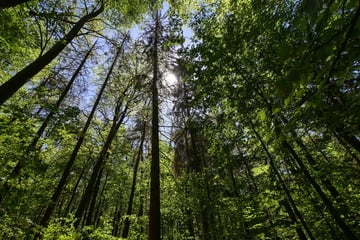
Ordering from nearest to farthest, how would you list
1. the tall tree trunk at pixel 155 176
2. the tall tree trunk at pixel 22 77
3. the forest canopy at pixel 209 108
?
the tall tree trunk at pixel 22 77 → the forest canopy at pixel 209 108 → the tall tree trunk at pixel 155 176

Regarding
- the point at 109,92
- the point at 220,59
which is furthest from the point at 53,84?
the point at 220,59

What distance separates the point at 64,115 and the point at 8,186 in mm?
2401

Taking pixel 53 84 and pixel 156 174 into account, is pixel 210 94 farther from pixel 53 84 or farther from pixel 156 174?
pixel 53 84

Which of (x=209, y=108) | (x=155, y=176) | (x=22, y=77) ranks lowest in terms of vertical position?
(x=155, y=176)

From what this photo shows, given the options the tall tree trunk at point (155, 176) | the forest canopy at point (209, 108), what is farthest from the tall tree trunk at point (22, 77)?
the tall tree trunk at point (155, 176)

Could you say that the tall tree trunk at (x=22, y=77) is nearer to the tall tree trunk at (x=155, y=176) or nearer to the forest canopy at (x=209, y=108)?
the forest canopy at (x=209, y=108)

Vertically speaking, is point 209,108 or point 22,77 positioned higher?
point 209,108

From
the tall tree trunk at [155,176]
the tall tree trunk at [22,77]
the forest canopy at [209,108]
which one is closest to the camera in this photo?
the tall tree trunk at [22,77]

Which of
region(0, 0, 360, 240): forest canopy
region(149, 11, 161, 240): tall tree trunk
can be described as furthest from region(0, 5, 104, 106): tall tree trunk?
region(149, 11, 161, 240): tall tree trunk

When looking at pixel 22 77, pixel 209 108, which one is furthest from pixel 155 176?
pixel 22 77

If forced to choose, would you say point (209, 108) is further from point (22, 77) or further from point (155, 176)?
point (22, 77)

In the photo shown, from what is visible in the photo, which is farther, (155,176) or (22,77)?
(155,176)

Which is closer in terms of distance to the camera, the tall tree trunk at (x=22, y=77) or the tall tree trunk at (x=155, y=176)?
the tall tree trunk at (x=22, y=77)

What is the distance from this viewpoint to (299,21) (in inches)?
38.6
